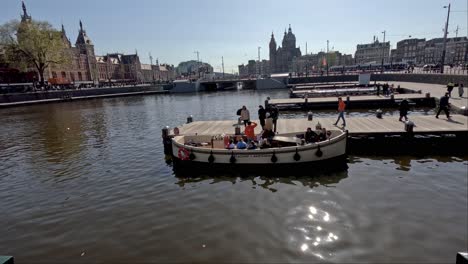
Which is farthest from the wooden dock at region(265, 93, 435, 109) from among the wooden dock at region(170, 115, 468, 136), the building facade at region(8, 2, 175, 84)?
the building facade at region(8, 2, 175, 84)

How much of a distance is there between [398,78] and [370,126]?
188 ft

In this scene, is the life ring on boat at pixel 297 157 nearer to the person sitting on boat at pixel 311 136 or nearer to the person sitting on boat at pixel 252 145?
the person sitting on boat at pixel 311 136

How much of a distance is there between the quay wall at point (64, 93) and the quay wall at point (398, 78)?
174 ft

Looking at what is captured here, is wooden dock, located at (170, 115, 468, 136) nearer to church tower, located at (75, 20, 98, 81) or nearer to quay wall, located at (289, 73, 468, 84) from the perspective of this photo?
quay wall, located at (289, 73, 468, 84)

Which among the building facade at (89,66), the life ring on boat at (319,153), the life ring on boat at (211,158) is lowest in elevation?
the life ring on boat at (211,158)

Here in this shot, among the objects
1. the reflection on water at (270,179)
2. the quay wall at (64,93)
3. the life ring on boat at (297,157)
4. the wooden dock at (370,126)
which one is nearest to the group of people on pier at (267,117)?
the wooden dock at (370,126)

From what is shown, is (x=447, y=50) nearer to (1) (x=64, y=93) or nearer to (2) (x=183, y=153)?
(1) (x=64, y=93)

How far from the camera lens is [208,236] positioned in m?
9.05

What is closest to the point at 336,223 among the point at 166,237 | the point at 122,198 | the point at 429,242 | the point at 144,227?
the point at 429,242

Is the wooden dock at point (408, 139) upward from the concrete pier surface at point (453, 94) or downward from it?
downward

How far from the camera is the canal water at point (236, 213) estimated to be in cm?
816

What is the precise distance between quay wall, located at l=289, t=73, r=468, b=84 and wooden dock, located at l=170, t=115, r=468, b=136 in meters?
27.8

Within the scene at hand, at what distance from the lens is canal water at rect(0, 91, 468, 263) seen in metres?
8.16

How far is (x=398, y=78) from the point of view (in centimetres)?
6650
